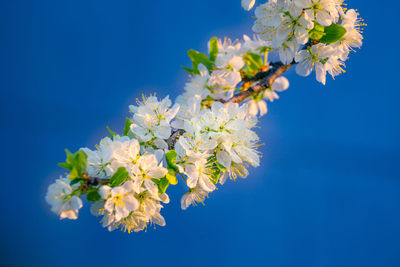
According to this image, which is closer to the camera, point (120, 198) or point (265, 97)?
point (120, 198)

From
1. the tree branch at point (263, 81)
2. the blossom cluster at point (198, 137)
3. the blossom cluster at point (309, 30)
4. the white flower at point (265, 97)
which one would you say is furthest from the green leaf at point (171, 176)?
the white flower at point (265, 97)

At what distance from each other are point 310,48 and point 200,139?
1.25ft

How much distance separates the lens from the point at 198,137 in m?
0.61

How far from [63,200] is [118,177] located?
0.10 m

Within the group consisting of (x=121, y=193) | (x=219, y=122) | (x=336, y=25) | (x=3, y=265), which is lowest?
(x=121, y=193)

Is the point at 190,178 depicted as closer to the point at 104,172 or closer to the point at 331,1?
the point at 104,172

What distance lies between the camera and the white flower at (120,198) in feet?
1.68

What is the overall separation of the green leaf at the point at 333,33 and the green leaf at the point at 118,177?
1.79 feet

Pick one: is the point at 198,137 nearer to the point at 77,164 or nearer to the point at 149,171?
the point at 149,171

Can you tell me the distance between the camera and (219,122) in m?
0.65

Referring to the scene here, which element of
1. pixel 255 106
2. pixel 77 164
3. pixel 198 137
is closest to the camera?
pixel 77 164

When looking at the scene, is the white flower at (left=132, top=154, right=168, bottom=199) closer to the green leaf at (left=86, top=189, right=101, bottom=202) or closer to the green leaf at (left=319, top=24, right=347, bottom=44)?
the green leaf at (left=86, top=189, right=101, bottom=202)

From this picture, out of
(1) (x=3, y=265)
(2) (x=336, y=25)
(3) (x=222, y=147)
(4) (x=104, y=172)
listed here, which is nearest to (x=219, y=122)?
(3) (x=222, y=147)

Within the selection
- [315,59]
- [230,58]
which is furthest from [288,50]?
[230,58]
